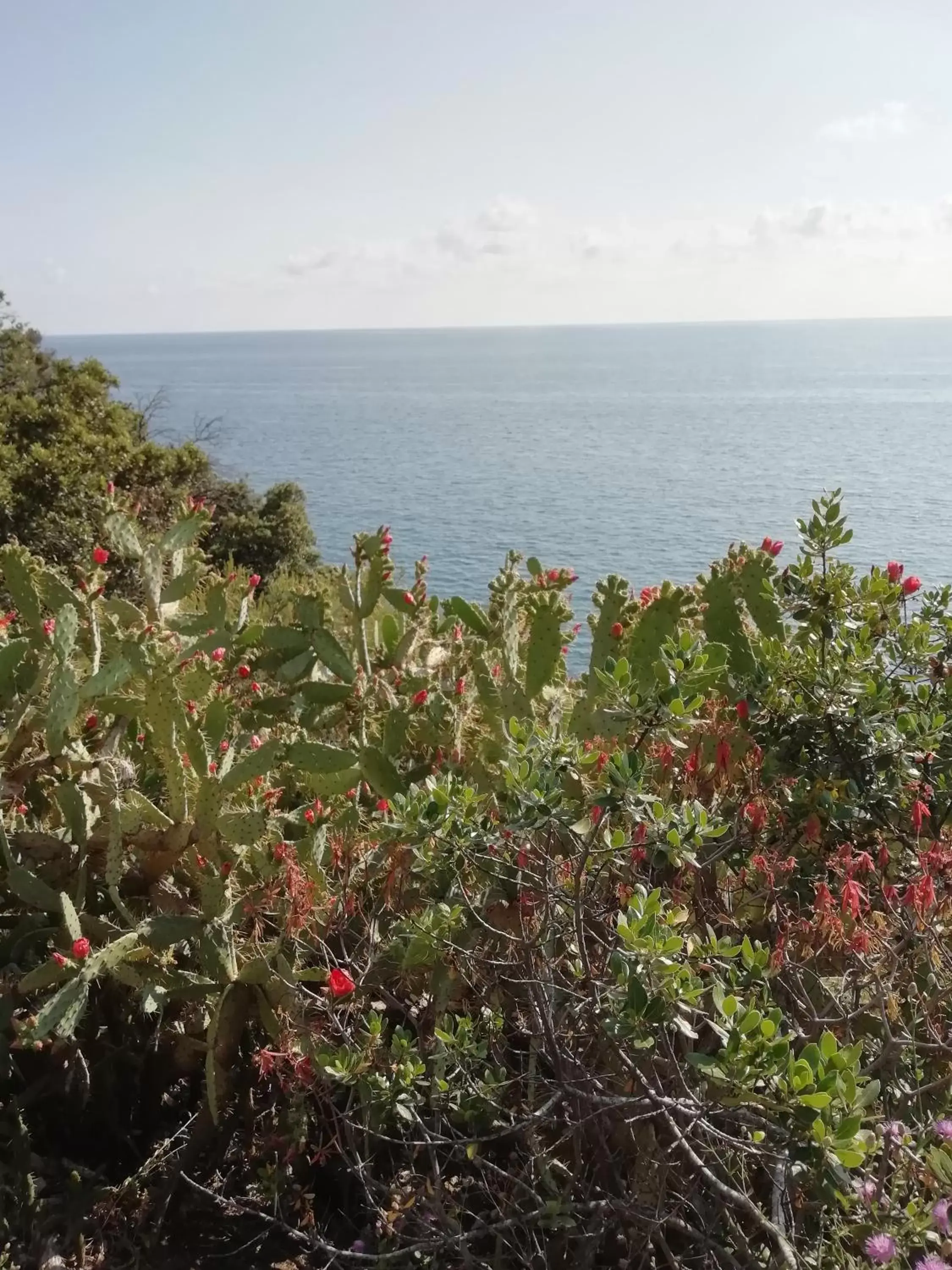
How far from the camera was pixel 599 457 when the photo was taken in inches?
2462

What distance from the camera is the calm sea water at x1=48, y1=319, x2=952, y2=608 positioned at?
3550cm

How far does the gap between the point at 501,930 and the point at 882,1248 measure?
3.74ft

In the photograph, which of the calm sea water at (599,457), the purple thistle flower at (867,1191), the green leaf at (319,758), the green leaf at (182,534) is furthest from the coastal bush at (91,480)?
the purple thistle flower at (867,1191)

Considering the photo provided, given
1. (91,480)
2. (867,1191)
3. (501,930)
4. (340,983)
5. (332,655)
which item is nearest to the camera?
(867,1191)

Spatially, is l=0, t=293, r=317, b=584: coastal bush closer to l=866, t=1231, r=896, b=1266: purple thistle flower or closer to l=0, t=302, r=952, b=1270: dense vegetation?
l=0, t=302, r=952, b=1270: dense vegetation

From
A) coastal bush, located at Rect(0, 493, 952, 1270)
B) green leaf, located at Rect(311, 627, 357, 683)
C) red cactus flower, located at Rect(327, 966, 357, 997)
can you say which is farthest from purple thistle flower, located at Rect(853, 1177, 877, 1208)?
green leaf, located at Rect(311, 627, 357, 683)

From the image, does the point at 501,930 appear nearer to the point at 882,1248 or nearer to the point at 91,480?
the point at 882,1248

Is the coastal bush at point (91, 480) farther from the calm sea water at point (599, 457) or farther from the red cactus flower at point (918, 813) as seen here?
the red cactus flower at point (918, 813)

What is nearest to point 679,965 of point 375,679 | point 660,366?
point 375,679

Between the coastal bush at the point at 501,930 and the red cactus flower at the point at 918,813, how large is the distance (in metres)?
0.01

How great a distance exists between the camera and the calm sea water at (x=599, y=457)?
1398 inches

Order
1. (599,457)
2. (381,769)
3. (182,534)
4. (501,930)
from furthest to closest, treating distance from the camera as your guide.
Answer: (599,457)
(182,534)
(381,769)
(501,930)

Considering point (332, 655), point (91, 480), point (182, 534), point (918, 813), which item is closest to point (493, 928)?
point (918, 813)

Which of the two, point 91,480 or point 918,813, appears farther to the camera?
point 91,480
